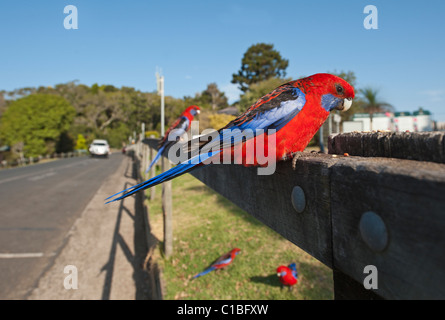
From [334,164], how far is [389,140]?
0.19m

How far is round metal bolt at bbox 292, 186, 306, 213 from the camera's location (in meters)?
0.85

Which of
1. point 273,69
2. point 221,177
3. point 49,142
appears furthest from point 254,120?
point 49,142

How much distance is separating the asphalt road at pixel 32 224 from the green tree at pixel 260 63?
18.8 meters

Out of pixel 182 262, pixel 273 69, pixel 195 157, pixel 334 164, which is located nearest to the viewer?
pixel 334 164

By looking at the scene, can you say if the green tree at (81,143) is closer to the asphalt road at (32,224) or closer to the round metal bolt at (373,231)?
the asphalt road at (32,224)

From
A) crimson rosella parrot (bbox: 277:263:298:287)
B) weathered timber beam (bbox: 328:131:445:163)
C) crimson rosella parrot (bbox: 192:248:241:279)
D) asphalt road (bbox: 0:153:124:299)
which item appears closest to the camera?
weathered timber beam (bbox: 328:131:445:163)

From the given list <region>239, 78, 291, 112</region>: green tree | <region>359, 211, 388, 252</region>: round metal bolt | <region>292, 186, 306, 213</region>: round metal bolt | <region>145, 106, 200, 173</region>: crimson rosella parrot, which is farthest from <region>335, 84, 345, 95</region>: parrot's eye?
<region>145, 106, 200, 173</region>: crimson rosella parrot

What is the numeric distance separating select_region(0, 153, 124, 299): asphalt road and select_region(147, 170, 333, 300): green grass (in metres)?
2.51

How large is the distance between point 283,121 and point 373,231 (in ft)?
3.46

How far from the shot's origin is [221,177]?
1.76 meters

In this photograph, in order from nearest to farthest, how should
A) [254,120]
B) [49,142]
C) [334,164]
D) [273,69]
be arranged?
[334,164] → [254,120] → [273,69] → [49,142]

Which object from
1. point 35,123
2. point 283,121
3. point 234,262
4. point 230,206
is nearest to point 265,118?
point 283,121

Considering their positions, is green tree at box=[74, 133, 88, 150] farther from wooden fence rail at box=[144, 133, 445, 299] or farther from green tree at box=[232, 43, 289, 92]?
wooden fence rail at box=[144, 133, 445, 299]
